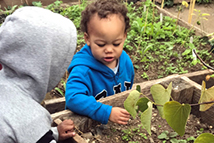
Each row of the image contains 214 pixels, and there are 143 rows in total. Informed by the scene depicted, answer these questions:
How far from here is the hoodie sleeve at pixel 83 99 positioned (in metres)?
1.64

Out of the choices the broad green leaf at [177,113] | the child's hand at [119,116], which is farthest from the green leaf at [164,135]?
the broad green leaf at [177,113]

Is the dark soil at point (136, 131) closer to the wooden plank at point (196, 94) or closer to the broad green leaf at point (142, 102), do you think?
the wooden plank at point (196, 94)

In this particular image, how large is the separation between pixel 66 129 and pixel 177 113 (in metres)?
0.84

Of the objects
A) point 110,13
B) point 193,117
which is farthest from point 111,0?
point 193,117

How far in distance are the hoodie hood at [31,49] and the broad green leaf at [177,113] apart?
83cm

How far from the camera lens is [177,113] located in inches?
30.8

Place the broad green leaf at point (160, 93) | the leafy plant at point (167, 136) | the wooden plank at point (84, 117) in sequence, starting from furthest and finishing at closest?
the leafy plant at point (167, 136) < the wooden plank at point (84, 117) < the broad green leaf at point (160, 93)

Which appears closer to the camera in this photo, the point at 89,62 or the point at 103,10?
the point at 103,10

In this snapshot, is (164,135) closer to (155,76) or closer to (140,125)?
(140,125)

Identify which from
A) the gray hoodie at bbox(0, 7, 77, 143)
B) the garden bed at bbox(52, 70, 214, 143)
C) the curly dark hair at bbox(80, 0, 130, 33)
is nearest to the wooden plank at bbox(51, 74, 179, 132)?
the garden bed at bbox(52, 70, 214, 143)

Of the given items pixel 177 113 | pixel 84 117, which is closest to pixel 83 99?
pixel 84 117

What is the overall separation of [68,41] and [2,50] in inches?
14.6

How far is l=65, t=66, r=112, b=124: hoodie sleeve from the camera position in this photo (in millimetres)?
1645

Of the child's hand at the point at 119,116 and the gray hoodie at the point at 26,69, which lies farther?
the child's hand at the point at 119,116
